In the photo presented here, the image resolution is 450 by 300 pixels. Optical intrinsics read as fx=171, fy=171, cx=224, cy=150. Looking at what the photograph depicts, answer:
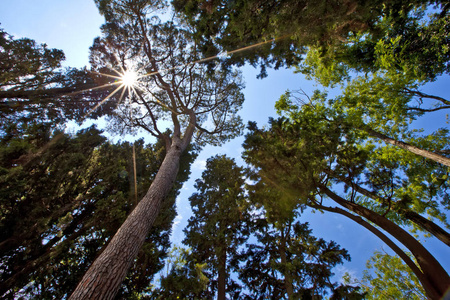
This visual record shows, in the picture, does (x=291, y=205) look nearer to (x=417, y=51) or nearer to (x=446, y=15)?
(x=417, y=51)

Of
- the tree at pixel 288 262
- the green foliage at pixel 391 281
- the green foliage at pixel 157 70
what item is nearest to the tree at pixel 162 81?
the green foliage at pixel 157 70

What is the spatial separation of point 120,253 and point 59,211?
5858 mm

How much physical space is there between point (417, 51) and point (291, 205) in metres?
8.73

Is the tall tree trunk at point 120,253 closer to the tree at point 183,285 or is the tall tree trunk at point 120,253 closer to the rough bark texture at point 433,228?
the tree at point 183,285

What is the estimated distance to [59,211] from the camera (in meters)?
7.09

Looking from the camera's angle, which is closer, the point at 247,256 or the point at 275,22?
the point at 275,22

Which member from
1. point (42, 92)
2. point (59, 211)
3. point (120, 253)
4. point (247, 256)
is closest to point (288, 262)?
point (247, 256)

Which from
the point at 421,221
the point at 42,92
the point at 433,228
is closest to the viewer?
the point at 433,228

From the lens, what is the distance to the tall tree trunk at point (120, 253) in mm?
2912

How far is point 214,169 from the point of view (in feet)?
38.6

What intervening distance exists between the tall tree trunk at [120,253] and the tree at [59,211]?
3511 millimetres

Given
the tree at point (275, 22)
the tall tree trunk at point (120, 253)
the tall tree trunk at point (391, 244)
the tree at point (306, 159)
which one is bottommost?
the tall tree trunk at point (120, 253)

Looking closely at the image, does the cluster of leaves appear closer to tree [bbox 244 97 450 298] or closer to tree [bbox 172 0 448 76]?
tree [bbox 244 97 450 298]

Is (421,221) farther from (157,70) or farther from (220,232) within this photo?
(157,70)
